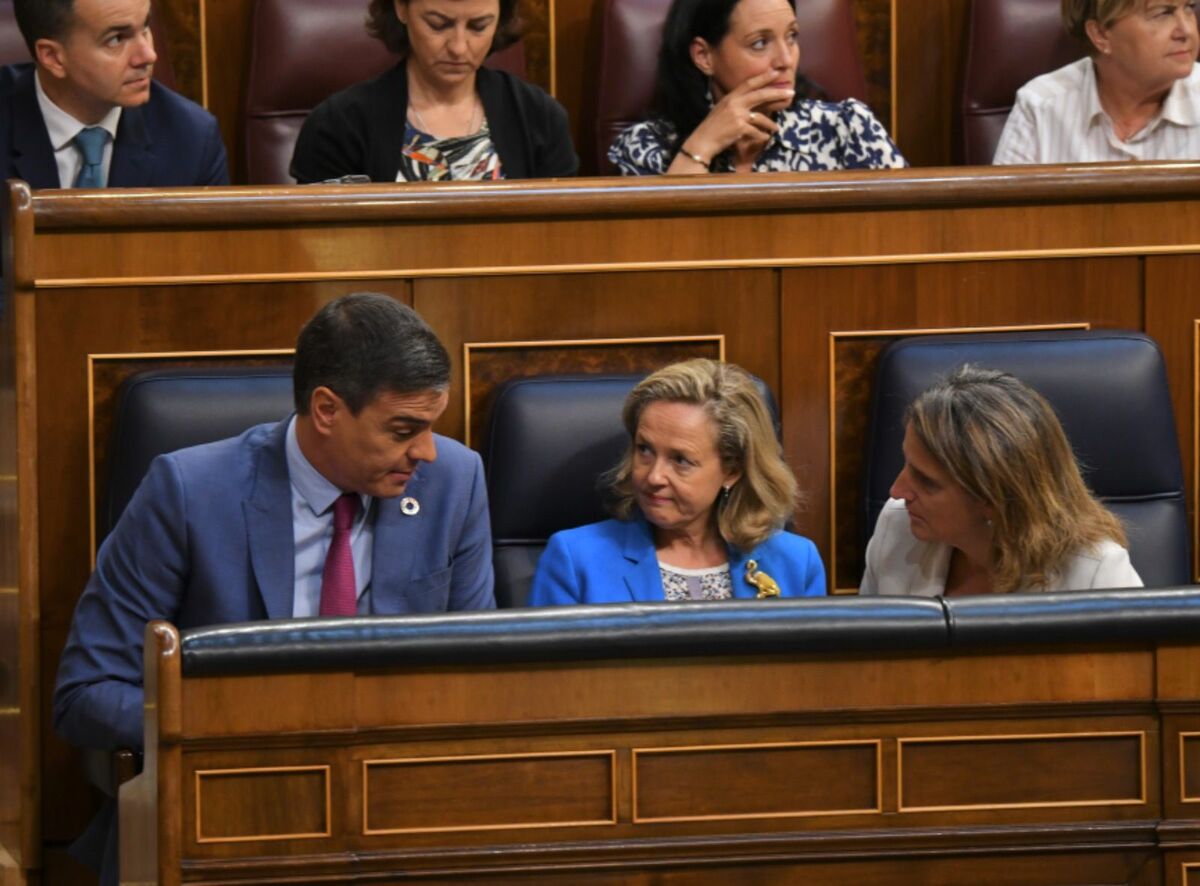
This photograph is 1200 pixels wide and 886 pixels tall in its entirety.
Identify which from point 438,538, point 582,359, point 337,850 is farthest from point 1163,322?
point 337,850

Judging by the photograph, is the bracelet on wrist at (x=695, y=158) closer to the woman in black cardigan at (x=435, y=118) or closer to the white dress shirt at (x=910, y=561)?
the woman in black cardigan at (x=435, y=118)

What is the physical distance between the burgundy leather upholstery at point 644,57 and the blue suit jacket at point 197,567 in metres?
0.79

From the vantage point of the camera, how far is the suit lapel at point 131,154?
1765 mm

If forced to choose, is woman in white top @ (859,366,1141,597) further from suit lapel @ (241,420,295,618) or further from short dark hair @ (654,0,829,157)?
short dark hair @ (654,0,829,157)

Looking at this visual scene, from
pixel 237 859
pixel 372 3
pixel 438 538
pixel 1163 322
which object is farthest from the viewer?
pixel 372 3

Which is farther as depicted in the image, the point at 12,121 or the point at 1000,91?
the point at 1000,91

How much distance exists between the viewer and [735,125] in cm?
183

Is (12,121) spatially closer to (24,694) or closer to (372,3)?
(372,3)

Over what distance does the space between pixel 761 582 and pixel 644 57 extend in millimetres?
758

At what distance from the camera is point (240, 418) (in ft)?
4.86

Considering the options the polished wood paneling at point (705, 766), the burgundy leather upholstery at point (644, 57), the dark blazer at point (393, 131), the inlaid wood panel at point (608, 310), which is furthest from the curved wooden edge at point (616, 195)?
the polished wood paneling at point (705, 766)

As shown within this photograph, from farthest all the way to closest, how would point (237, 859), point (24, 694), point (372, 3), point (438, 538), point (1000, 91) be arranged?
1. point (1000, 91)
2. point (372, 3)
3. point (24, 694)
4. point (438, 538)
5. point (237, 859)

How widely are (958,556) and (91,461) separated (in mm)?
641

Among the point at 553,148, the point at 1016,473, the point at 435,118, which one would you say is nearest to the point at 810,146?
the point at 553,148
